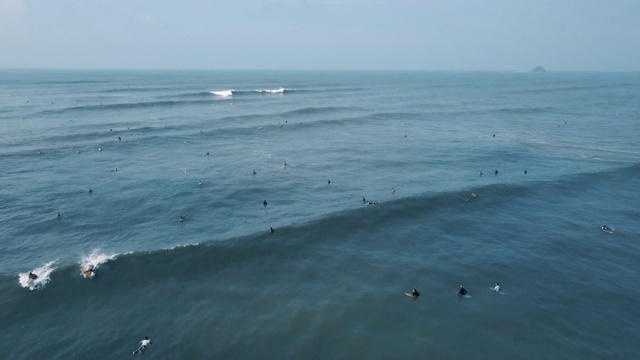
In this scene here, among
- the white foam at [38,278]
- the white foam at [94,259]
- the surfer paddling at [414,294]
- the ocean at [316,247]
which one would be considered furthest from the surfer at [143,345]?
the surfer paddling at [414,294]

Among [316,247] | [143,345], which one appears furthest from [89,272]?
[316,247]

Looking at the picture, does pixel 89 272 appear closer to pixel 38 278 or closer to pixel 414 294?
pixel 38 278

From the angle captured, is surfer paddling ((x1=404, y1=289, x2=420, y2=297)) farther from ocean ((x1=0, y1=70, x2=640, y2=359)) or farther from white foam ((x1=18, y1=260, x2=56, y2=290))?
white foam ((x1=18, y1=260, x2=56, y2=290))

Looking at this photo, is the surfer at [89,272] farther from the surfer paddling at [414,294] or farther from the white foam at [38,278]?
the surfer paddling at [414,294]

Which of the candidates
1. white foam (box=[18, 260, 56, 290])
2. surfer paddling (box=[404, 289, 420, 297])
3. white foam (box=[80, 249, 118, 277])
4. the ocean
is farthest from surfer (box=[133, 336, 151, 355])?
surfer paddling (box=[404, 289, 420, 297])

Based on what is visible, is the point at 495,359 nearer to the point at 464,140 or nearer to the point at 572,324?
the point at 572,324

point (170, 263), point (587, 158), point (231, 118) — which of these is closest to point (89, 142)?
point (231, 118)
